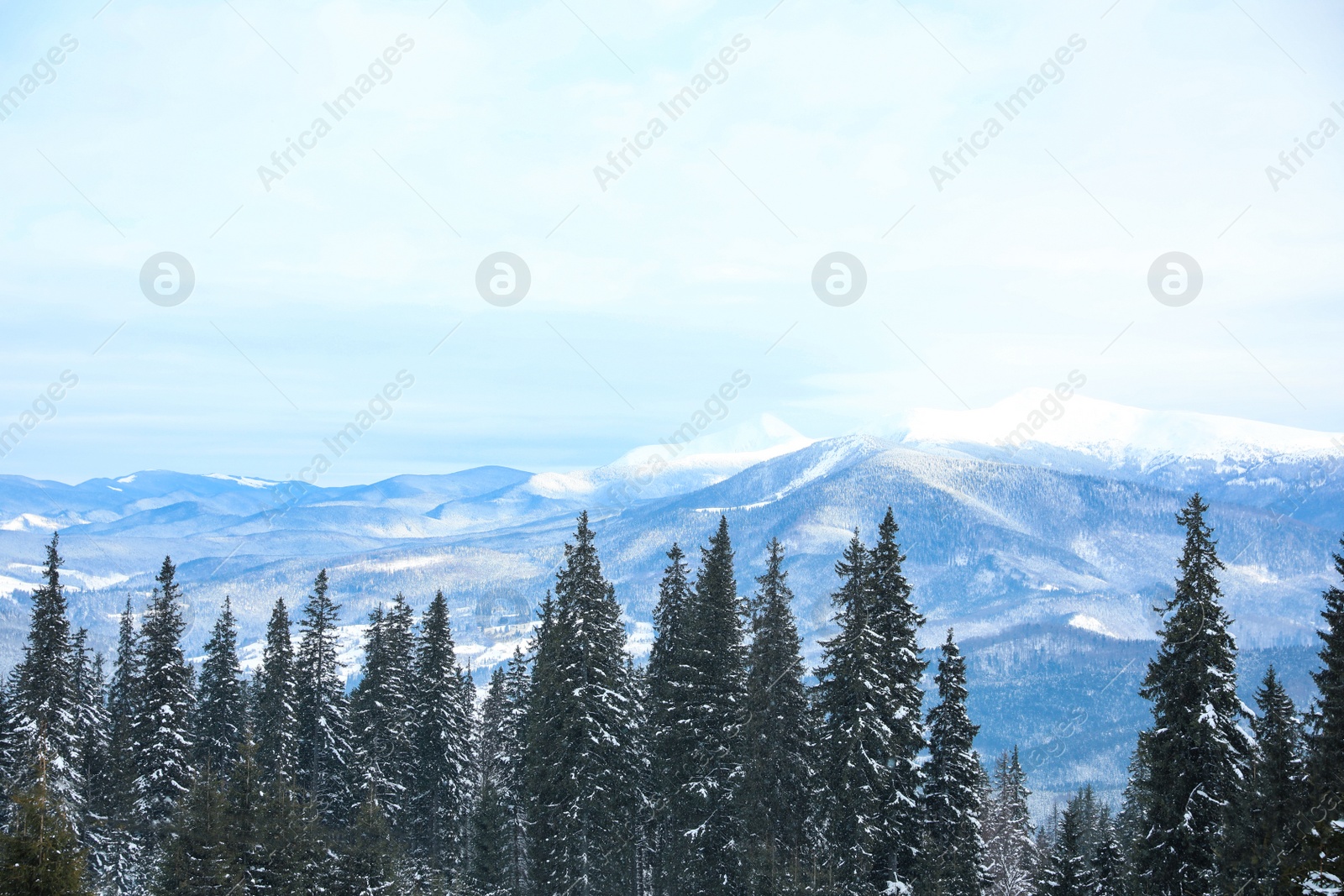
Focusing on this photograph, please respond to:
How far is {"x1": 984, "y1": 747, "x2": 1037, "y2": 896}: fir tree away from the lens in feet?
154

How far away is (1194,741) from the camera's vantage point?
2631 centimetres

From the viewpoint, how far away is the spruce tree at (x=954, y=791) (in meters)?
30.9

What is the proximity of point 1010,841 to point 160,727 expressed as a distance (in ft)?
143

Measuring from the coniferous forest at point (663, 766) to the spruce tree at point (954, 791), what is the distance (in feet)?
0.27

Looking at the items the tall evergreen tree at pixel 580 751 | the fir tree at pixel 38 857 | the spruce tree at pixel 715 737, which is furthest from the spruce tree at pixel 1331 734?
the fir tree at pixel 38 857

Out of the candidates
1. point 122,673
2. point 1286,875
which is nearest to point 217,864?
point 1286,875

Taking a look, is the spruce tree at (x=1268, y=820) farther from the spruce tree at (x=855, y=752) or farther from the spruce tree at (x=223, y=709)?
the spruce tree at (x=223, y=709)

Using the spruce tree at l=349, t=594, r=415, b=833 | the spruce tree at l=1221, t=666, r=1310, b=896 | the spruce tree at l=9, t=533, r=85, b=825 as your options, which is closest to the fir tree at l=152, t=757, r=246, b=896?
the spruce tree at l=9, t=533, r=85, b=825

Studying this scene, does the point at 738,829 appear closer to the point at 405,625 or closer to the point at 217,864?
the point at 217,864

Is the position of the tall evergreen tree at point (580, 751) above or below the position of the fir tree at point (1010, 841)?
above

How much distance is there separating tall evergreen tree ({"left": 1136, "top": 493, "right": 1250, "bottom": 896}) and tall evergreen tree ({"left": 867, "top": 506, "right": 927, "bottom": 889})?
22.9 ft

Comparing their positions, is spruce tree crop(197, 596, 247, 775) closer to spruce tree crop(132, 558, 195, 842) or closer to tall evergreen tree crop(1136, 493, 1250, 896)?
spruce tree crop(132, 558, 195, 842)

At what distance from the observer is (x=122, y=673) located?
193 ft

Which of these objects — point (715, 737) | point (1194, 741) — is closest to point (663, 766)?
point (715, 737)
